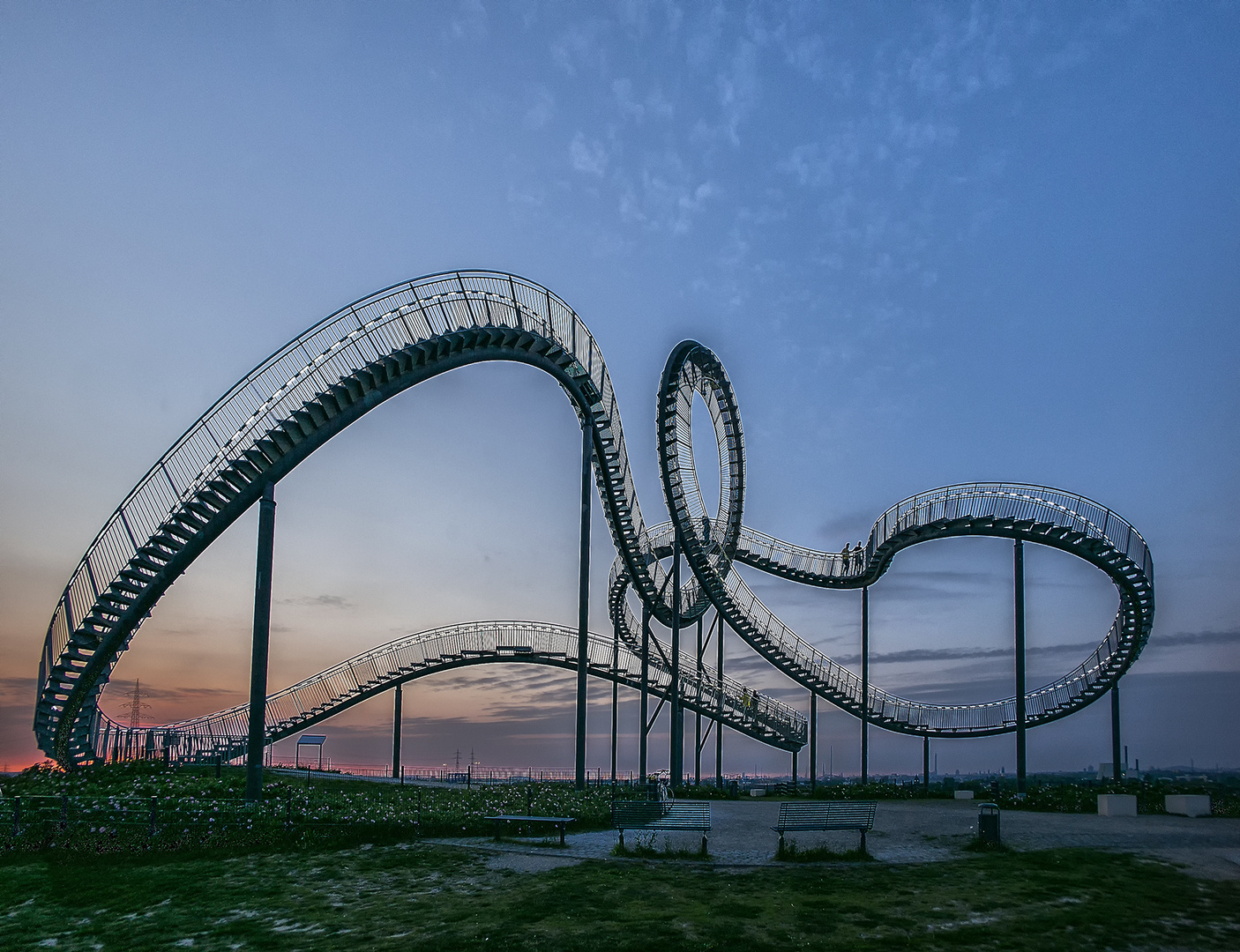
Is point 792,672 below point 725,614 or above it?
below

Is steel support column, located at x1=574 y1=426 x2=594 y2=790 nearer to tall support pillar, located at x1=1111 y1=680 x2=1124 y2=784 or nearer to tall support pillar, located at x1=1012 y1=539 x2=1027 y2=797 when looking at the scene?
tall support pillar, located at x1=1012 y1=539 x2=1027 y2=797

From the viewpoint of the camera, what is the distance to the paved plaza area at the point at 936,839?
55.4 feet

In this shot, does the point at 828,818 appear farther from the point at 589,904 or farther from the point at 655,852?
the point at 589,904

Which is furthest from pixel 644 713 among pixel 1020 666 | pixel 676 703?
pixel 1020 666

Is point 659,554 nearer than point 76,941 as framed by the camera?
No

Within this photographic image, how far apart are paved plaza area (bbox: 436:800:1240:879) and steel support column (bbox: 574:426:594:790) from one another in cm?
482

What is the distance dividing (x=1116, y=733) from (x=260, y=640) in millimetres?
38043

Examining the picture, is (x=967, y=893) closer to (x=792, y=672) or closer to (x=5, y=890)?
(x=5, y=890)

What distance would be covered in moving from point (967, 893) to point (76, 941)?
12556 millimetres

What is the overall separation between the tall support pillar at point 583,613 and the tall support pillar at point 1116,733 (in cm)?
Result: 2634

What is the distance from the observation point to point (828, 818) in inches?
706

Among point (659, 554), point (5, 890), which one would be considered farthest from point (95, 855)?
point (659, 554)

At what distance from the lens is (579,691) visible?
95.9 ft

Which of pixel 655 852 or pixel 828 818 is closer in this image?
pixel 655 852
